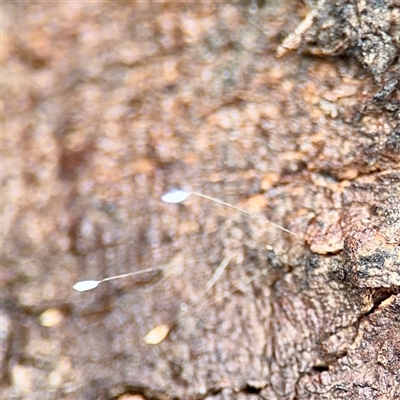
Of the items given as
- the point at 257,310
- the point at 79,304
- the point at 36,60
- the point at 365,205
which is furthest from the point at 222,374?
the point at 36,60

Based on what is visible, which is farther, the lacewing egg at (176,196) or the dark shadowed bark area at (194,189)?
the lacewing egg at (176,196)

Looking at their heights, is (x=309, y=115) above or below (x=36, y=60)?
below

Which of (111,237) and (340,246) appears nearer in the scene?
(340,246)

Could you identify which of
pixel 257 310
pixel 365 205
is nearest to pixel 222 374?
pixel 257 310

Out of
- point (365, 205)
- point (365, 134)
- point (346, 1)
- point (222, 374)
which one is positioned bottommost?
point (222, 374)

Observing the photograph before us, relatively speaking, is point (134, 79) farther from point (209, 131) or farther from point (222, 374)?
point (222, 374)

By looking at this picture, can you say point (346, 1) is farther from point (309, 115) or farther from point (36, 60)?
point (36, 60)

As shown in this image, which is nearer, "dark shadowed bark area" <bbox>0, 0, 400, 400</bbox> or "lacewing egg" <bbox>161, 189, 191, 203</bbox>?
"dark shadowed bark area" <bbox>0, 0, 400, 400</bbox>
